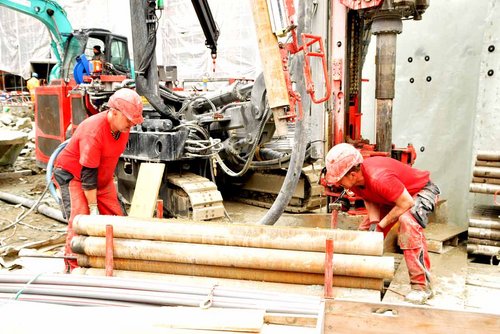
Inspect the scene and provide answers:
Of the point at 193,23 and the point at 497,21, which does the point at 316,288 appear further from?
the point at 193,23

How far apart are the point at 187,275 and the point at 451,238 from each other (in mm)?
3202

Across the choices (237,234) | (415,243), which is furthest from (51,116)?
(415,243)

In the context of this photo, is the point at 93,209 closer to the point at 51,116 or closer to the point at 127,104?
the point at 127,104

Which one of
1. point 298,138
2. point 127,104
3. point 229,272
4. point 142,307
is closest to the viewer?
point 142,307

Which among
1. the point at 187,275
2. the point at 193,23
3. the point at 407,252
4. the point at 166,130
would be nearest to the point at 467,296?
the point at 407,252

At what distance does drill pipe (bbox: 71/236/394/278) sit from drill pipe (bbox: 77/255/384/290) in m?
0.06

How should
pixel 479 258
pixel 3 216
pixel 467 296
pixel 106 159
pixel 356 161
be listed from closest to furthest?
pixel 356 161
pixel 467 296
pixel 106 159
pixel 479 258
pixel 3 216

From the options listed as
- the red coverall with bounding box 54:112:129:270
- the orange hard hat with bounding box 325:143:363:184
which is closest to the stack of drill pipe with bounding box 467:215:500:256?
the orange hard hat with bounding box 325:143:363:184

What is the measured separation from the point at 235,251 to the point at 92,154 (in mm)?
1739

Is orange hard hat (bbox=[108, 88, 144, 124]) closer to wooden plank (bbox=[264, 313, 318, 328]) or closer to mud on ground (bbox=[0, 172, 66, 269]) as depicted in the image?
mud on ground (bbox=[0, 172, 66, 269])

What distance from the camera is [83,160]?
404cm

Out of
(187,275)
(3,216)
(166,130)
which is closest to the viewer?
(187,275)

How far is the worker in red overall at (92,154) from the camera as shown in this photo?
404 centimetres

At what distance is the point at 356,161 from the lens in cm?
352
